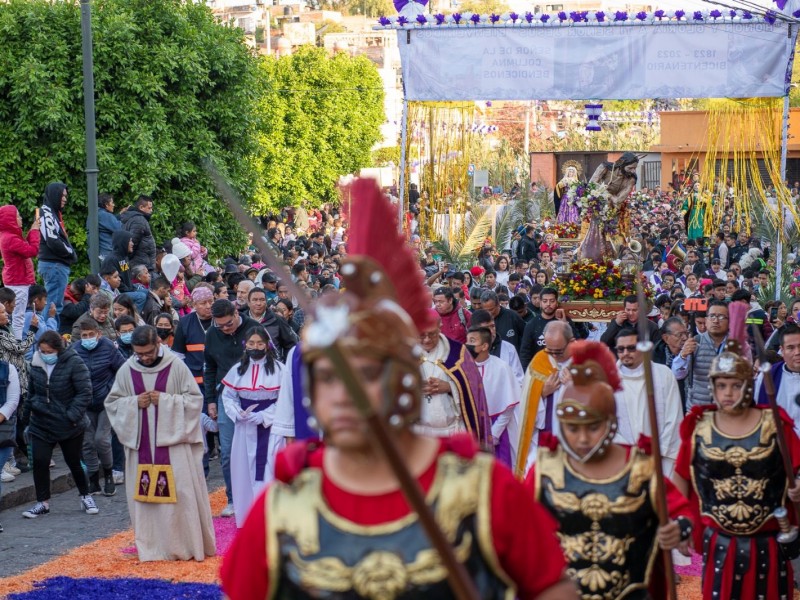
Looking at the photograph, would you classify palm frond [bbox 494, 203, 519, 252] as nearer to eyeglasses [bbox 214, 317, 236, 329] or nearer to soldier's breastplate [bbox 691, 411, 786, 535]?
eyeglasses [bbox 214, 317, 236, 329]

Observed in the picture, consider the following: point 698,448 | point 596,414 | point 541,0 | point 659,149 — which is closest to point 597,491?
point 596,414

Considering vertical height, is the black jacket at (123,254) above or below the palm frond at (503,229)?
above

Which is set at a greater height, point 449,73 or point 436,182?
point 449,73

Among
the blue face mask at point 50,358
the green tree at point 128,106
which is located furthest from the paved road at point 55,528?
the green tree at point 128,106

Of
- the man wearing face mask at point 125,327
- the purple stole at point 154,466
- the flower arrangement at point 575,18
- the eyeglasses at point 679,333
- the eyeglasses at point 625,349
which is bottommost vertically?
the purple stole at point 154,466

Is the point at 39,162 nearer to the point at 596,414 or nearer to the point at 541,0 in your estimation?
the point at 596,414

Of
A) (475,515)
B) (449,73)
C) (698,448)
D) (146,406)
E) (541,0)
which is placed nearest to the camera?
(475,515)

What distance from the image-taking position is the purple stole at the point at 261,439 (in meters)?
10.2

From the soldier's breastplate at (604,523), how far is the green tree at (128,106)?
13023 mm

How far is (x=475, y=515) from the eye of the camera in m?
3.21

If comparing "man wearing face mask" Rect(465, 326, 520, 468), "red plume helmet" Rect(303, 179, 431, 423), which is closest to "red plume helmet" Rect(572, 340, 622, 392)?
"red plume helmet" Rect(303, 179, 431, 423)

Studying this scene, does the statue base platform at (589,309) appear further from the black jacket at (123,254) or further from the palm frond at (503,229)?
the palm frond at (503,229)

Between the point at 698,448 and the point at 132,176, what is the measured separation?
492 inches

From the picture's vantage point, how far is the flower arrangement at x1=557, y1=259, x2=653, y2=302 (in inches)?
548
